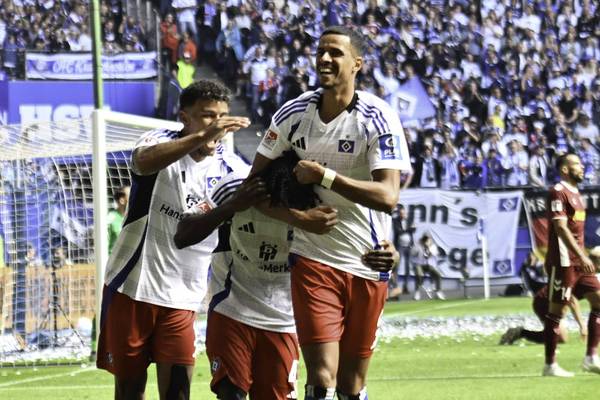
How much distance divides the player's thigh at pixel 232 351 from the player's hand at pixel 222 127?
96 cm

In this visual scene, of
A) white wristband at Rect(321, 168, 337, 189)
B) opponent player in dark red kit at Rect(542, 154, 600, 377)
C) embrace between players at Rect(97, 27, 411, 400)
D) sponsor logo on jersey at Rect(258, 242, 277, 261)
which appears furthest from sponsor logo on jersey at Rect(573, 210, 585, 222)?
white wristband at Rect(321, 168, 337, 189)

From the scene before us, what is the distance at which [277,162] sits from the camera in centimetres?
631

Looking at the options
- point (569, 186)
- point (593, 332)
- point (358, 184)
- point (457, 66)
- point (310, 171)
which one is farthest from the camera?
point (457, 66)

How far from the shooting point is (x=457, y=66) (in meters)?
35.6

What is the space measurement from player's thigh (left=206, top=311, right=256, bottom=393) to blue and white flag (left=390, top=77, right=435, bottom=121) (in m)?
27.0

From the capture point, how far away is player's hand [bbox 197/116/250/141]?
21.1 feet

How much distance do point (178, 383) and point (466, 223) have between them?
73.1 ft

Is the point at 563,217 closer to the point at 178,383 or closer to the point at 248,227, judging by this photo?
the point at 178,383

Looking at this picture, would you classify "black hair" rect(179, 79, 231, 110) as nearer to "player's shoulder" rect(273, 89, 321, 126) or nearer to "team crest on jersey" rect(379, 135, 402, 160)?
"player's shoulder" rect(273, 89, 321, 126)

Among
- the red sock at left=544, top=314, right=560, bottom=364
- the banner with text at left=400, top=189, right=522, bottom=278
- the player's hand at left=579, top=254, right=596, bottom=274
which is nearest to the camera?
the red sock at left=544, top=314, right=560, bottom=364

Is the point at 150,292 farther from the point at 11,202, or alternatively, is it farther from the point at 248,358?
the point at 11,202

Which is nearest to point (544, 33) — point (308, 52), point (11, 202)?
point (308, 52)

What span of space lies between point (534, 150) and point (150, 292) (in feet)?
86.0

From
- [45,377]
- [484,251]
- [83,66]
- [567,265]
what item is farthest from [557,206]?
[83,66]
